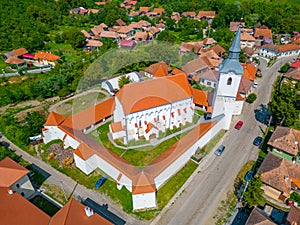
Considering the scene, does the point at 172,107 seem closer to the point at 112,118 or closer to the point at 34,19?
the point at 112,118

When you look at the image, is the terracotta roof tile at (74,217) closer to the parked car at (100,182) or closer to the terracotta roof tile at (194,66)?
the parked car at (100,182)

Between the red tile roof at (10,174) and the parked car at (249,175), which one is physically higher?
the red tile roof at (10,174)

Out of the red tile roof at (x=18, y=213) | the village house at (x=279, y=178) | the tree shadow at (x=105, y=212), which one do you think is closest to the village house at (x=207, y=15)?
the village house at (x=279, y=178)

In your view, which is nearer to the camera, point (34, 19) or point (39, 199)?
point (39, 199)

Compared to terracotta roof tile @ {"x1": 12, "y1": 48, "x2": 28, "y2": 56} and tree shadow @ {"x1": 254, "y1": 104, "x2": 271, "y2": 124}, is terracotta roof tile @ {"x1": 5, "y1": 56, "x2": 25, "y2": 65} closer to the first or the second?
terracotta roof tile @ {"x1": 12, "y1": 48, "x2": 28, "y2": 56}

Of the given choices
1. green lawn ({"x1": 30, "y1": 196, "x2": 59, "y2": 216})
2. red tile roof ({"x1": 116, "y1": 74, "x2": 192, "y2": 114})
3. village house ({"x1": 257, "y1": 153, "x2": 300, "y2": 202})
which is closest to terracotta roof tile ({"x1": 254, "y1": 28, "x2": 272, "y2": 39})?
red tile roof ({"x1": 116, "y1": 74, "x2": 192, "y2": 114})

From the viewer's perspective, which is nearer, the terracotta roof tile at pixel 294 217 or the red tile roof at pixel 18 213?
the red tile roof at pixel 18 213

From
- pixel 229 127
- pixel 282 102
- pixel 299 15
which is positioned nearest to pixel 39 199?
pixel 229 127
